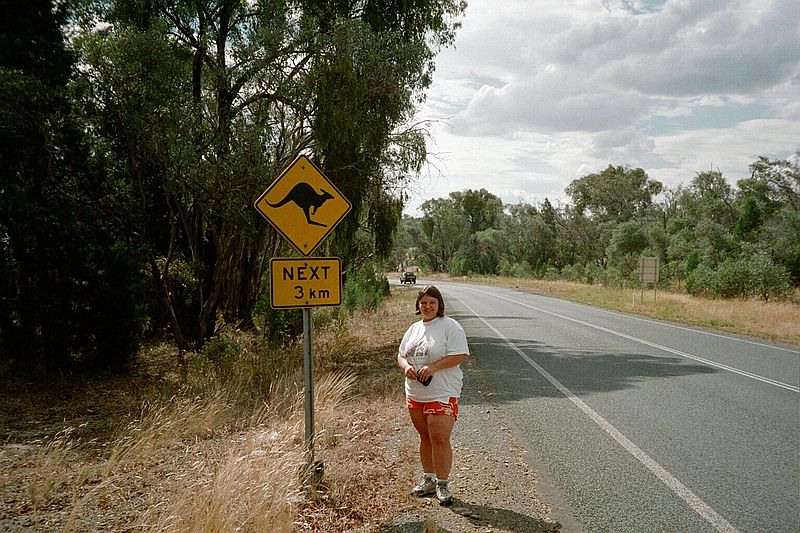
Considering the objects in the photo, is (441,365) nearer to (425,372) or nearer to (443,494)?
(425,372)

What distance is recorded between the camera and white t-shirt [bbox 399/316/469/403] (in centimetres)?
453

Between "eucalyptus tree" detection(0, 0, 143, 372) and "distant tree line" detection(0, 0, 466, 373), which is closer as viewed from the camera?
"eucalyptus tree" detection(0, 0, 143, 372)

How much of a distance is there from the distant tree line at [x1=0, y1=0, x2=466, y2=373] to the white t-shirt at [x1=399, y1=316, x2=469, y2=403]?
7.08 meters

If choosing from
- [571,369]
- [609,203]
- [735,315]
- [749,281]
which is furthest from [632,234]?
[571,369]

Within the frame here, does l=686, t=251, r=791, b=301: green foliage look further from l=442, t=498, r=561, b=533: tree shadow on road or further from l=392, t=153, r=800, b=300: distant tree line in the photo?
l=442, t=498, r=561, b=533: tree shadow on road

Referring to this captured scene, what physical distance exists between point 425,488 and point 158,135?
318 inches

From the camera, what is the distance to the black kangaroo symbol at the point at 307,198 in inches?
195

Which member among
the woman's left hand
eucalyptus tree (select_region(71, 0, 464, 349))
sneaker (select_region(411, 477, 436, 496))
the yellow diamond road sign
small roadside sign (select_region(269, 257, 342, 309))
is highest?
eucalyptus tree (select_region(71, 0, 464, 349))

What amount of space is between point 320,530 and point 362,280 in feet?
78.2

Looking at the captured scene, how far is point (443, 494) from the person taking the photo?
4.69 meters

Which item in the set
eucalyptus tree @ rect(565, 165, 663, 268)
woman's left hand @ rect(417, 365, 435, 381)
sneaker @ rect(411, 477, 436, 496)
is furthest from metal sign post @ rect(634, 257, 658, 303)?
eucalyptus tree @ rect(565, 165, 663, 268)

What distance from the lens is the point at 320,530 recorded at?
4305mm

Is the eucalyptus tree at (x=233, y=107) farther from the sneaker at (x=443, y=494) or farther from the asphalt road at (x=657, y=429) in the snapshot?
the sneaker at (x=443, y=494)

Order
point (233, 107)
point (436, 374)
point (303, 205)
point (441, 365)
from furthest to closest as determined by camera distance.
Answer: point (233, 107), point (303, 205), point (436, 374), point (441, 365)
